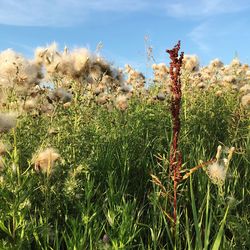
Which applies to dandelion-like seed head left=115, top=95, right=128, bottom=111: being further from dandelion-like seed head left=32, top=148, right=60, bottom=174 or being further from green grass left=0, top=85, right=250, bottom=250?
dandelion-like seed head left=32, top=148, right=60, bottom=174

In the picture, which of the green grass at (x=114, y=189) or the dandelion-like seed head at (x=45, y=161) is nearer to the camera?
the green grass at (x=114, y=189)

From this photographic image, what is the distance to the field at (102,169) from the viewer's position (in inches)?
118

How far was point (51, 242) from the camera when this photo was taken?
11.0ft

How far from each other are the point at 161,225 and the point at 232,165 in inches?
66.1

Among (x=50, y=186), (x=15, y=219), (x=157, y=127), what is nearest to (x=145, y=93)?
(x=157, y=127)

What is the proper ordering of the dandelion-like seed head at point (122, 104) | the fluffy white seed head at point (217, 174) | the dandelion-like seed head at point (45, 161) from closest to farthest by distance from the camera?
the fluffy white seed head at point (217, 174) → the dandelion-like seed head at point (45, 161) → the dandelion-like seed head at point (122, 104)

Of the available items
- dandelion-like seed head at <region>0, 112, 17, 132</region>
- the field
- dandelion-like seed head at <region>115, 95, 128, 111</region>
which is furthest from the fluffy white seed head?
dandelion-like seed head at <region>115, 95, 128, 111</region>

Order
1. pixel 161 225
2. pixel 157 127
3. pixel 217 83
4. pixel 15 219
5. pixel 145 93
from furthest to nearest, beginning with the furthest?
pixel 217 83 < pixel 145 93 < pixel 157 127 < pixel 161 225 < pixel 15 219

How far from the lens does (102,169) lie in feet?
13.6

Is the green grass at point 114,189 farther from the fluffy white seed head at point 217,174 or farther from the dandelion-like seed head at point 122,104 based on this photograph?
the dandelion-like seed head at point 122,104

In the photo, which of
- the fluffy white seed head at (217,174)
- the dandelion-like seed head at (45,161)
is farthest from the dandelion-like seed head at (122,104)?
the fluffy white seed head at (217,174)

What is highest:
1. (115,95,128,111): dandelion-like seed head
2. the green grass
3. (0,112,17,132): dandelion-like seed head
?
(115,95,128,111): dandelion-like seed head

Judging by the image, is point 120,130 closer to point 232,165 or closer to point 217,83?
point 232,165

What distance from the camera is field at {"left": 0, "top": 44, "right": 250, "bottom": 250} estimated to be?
2998mm
